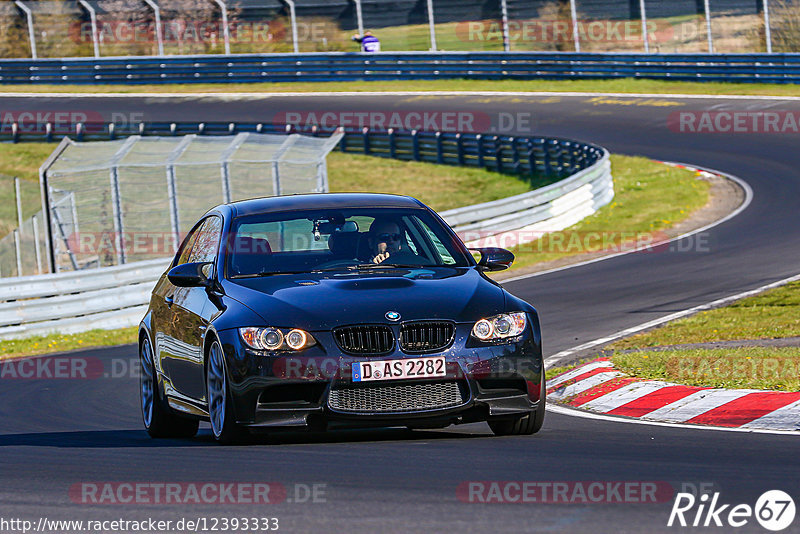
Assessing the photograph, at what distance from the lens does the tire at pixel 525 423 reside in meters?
7.55

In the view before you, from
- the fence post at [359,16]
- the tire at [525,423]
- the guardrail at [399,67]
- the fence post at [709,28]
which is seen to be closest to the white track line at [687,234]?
the tire at [525,423]

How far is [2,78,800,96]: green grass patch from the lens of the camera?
3981cm

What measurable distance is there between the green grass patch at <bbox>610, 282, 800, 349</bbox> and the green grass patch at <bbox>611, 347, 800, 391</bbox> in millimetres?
1215

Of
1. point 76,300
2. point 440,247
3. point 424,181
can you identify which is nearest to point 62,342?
point 76,300

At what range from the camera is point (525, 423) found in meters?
7.60

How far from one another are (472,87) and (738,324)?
32.8 m

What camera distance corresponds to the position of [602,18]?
4297 cm

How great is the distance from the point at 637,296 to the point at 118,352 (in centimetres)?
625

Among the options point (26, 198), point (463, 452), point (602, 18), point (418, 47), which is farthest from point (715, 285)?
point (418, 47)

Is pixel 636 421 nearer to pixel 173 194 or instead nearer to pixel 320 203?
pixel 320 203

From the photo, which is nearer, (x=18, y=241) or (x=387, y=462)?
(x=387, y=462)

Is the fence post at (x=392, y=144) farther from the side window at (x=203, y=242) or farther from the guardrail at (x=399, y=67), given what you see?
the side window at (x=203, y=242)

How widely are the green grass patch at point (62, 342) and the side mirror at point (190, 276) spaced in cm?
888

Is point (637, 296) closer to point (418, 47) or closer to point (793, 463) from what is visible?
point (793, 463)
